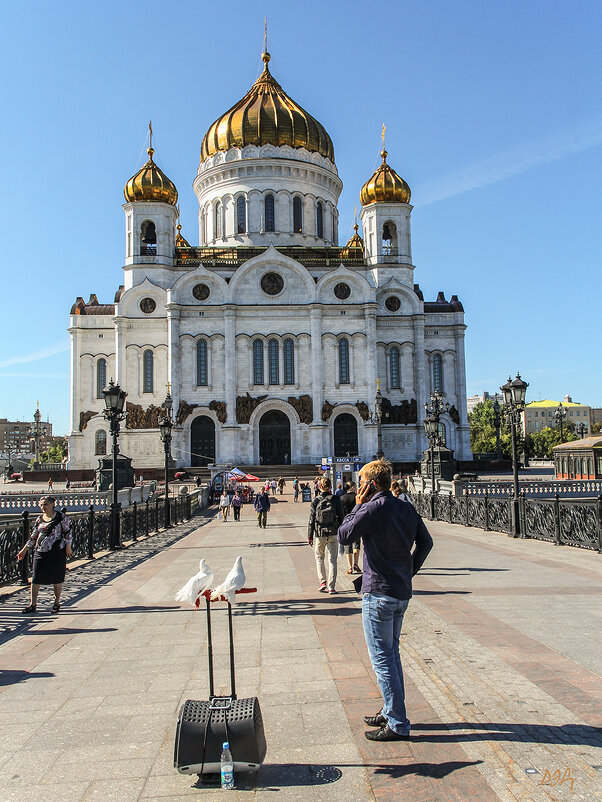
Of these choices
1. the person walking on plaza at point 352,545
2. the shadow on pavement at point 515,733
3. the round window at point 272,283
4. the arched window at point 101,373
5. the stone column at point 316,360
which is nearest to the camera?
the shadow on pavement at point 515,733

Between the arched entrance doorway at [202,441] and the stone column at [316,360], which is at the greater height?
the stone column at [316,360]

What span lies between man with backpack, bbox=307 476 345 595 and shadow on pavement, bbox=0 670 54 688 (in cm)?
465

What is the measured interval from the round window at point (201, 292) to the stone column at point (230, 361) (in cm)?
203

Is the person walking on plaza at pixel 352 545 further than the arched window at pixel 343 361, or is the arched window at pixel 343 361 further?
the arched window at pixel 343 361

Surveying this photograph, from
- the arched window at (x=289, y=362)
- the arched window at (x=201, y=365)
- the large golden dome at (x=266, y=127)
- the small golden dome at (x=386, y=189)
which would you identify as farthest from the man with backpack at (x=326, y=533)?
the large golden dome at (x=266, y=127)

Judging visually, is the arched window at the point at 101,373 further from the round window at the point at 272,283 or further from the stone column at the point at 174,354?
the round window at the point at 272,283

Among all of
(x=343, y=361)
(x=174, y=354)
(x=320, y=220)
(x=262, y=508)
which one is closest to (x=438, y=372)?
(x=343, y=361)

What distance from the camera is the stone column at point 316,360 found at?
50719mm

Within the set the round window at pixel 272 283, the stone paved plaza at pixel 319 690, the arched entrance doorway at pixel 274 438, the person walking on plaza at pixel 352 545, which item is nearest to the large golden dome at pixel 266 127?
the round window at pixel 272 283

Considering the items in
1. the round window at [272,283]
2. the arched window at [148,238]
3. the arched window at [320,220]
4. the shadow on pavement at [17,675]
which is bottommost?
the shadow on pavement at [17,675]

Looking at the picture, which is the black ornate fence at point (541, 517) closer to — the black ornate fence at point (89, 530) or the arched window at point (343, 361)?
the black ornate fence at point (89, 530)

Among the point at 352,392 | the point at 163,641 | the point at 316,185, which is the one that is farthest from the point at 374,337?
the point at 163,641

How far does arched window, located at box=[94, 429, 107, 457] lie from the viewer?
51.6 meters

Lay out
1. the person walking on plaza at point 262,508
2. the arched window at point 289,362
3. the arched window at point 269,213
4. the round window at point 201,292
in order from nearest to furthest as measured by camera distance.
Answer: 1. the person walking on plaza at point 262,508
2. the arched window at point 289,362
3. the round window at point 201,292
4. the arched window at point 269,213
